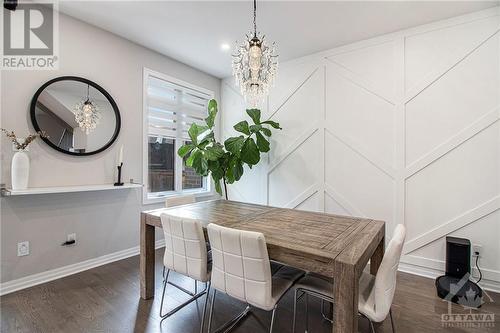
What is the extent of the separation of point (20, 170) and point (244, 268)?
7.46 feet

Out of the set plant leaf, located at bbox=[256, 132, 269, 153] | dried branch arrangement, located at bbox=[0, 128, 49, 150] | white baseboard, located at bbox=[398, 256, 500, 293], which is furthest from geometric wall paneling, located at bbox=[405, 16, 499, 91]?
dried branch arrangement, located at bbox=[0, 128, 49, 150]

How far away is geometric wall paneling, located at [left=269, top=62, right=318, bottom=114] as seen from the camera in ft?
12.0

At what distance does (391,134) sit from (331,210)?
1258 millimetres

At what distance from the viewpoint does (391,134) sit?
3.00m

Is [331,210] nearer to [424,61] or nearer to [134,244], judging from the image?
[424,61]

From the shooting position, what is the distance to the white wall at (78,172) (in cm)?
233

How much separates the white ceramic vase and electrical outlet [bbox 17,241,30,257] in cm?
59

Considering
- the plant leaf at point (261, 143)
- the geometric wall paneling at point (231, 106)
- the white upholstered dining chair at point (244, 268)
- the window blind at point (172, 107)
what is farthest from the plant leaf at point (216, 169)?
the white upholstered dining chair at point (244, 268)

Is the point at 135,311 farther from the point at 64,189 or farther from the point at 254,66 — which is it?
the point at 254,66

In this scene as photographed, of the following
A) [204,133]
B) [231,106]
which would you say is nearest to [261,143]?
[204,133]

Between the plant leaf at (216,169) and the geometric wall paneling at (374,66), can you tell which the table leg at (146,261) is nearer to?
the plant leaf at (216,169)

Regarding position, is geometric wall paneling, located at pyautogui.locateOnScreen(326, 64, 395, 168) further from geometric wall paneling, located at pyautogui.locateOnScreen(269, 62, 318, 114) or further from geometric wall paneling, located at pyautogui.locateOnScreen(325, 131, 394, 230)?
geometric wall paneling, located at pyautogui.locateOnScreen(269, 62, 318, 114)

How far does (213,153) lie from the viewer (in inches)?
139

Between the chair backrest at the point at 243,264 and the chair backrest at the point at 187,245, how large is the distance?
0.60ft
